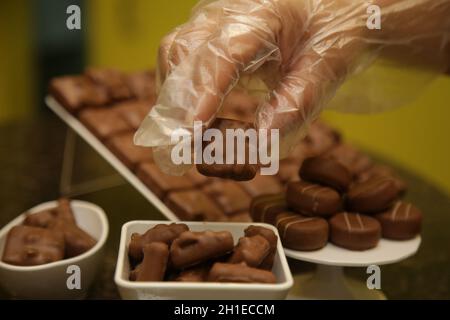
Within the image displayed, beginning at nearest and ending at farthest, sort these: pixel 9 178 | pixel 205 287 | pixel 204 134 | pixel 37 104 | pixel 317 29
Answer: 1. pixel 205 287
2. pixel 204 134
3. pixel 317 29
4. pixel 9 178
5. pixel 37 104

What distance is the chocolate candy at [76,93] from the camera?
1324 millimetres

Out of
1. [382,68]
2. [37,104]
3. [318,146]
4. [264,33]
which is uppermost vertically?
[264,33]

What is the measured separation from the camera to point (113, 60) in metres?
2.46

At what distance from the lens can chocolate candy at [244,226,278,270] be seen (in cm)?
84

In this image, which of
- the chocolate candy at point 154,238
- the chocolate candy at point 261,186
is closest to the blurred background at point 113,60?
the chocolate candy at point 261,186

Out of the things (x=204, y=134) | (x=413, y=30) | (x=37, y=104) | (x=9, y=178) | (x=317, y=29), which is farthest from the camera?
(x=37, y=104)

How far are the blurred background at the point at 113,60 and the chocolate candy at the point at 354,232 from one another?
98 cm

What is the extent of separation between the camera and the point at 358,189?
3.43 feet

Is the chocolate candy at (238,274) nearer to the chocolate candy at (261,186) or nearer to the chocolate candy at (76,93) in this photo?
the chocolate candy at (261,186)

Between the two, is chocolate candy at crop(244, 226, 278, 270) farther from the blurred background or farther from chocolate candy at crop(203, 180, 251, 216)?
the blurred background

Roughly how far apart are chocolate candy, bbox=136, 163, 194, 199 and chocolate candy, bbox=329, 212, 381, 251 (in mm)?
315

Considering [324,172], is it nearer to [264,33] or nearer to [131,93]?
[264,33]

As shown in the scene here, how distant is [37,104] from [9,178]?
4.15 ft
